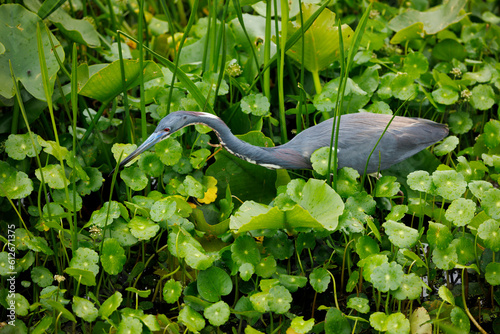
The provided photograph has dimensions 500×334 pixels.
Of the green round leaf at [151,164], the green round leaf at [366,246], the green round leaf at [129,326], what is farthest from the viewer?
the green round leaf at [151,164]

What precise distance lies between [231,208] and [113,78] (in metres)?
0.65

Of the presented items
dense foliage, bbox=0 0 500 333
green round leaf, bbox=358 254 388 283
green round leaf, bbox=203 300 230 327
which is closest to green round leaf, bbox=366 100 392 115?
dense foliage, bbox=0 0 500 333

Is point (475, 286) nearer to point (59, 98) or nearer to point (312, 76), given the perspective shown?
point (312, 76)

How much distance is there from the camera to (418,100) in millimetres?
2436

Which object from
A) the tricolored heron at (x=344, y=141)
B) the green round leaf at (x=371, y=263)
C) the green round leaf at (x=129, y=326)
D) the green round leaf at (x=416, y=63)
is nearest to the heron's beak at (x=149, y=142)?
the tricolored heron at (x=344, y=141)

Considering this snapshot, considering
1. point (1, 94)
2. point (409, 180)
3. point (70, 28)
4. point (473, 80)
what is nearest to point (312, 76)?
point (473, 80)

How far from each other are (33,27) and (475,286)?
1917 millimetres

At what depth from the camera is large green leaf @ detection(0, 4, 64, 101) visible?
200 cm

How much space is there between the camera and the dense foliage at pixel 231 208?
162 centimetres

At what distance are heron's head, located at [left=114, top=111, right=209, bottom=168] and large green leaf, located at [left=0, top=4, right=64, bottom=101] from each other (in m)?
0.45

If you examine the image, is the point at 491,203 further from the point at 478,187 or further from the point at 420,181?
the point at 420,181

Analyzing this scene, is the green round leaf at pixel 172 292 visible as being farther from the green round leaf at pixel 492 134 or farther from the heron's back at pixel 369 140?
the green round leaf at pixel 492 134

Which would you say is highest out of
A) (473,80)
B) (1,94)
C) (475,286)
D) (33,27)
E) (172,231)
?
(33,27)

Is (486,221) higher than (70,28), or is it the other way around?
(70,28)
